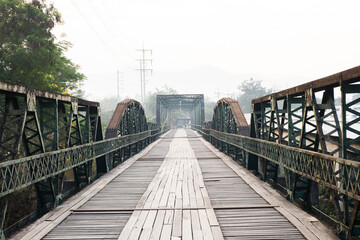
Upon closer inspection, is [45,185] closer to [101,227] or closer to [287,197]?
[101,227]

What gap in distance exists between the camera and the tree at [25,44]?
56.7 feet

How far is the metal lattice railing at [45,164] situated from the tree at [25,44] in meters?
8.23

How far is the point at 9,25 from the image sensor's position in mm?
17531

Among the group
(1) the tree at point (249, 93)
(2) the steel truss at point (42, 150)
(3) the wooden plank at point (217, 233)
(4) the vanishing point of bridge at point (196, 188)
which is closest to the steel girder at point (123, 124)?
(2) the steel truss at point (42, 150)

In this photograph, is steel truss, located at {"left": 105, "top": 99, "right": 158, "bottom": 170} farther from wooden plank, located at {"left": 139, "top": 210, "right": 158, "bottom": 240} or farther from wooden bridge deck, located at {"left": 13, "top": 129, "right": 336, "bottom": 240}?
wooden plank, located at {"left": 139, "top": 210, "right": 158, "bottom": 240}

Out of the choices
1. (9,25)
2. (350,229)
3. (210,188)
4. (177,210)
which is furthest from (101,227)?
(9,25)

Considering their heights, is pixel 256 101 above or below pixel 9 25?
below

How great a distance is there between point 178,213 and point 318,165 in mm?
3334

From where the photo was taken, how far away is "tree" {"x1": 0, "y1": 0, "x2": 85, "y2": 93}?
17.3 m

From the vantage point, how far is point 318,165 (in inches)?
236

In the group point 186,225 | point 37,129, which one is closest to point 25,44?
point 37,129

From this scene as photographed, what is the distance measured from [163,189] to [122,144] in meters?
6.78

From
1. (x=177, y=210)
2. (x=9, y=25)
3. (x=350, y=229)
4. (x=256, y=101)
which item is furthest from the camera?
(x=9, y=25)

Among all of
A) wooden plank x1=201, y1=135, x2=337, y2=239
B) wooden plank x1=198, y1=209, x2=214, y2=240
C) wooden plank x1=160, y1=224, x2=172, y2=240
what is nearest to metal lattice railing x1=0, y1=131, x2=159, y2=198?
wooden plank x1=160, y1=224, x2=172, y2=240
